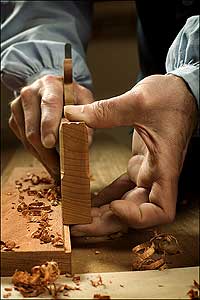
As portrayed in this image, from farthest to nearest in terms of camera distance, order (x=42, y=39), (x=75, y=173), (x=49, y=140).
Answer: (x=42, y=39) → (x=49, y=140) → (x=75, y=173)

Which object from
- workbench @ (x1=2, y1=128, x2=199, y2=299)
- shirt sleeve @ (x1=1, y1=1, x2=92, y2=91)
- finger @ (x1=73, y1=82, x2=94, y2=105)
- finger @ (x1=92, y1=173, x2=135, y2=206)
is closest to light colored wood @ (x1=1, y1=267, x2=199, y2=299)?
workbench @ (x1=2, y1=128, x2=199, y2=299)

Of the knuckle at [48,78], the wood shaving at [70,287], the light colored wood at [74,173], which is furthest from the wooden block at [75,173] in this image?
the knuckle at [48,78]

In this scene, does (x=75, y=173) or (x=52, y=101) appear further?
(x=52, y=101)

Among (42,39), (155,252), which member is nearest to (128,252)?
(155,252)

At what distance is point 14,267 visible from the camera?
0.47 metres

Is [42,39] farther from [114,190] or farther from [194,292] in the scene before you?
[194,292]

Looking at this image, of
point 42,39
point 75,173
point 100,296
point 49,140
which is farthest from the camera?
point 42,39

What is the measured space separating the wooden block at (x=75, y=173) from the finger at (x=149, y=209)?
0.13 feet

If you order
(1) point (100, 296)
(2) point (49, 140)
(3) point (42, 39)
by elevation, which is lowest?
(1) point (100, 296)

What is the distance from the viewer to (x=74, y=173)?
1.76 ft

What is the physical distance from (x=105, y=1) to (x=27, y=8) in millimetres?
171

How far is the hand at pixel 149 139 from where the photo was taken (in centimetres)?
51

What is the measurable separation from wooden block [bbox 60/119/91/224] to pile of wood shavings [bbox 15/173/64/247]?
2cm

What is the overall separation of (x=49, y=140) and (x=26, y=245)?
202 mm
